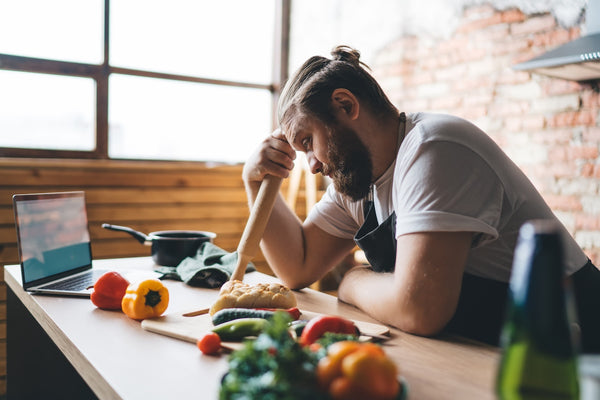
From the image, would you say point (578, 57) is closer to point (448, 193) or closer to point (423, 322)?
point (448, 193)

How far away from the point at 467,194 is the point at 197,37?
10.4ft

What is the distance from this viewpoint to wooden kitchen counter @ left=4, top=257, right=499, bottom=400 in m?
0.74

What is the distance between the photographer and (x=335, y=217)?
1583mm

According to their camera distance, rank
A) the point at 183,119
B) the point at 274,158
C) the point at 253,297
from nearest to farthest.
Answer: the point at 253,297
the point at 274,158
the point at 183,119

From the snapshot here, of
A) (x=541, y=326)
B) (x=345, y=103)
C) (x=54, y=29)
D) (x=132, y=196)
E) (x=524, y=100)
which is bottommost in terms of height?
(x=132, y=196)

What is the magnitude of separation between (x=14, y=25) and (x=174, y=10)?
1.08m

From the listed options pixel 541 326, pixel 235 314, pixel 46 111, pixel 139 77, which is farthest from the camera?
pixel 139 77

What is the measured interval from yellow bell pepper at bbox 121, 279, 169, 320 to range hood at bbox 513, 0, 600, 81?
5.62 ft

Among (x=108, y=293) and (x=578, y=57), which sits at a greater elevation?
(x=578, y=57)

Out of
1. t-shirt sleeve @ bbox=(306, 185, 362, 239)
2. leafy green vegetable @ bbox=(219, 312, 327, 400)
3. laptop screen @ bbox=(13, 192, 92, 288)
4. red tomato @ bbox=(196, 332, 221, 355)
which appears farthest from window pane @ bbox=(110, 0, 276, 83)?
leafy green vegetable @ bbox=(219, 312, 327, 400)

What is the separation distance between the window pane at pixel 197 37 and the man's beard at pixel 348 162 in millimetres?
2539

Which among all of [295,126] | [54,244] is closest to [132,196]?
[54,244]

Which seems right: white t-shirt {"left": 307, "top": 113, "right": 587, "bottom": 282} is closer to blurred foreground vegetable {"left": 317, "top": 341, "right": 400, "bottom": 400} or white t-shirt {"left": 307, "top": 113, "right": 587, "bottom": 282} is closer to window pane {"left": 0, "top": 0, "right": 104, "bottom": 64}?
blurred foreground vegetable {"left": 317, "top": 341, "right": 400, "bottom": 400}

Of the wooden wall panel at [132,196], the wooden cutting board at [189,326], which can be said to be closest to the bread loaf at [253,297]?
the wooden cutting board at [189,326]
